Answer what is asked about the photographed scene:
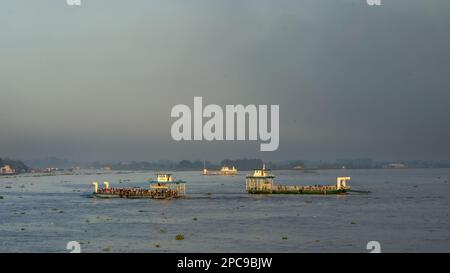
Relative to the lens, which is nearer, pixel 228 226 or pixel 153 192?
pixel 228 226

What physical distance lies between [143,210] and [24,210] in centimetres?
1959

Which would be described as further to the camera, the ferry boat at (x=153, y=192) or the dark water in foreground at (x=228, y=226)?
the ferry boat at (x=153, y=192)

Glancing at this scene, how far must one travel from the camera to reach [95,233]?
6400cm

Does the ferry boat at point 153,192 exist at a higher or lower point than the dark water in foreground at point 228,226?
higher

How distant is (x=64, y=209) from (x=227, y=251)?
48.7 meters

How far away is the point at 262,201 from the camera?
353 ft

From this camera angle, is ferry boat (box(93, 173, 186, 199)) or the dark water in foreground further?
ferry boat (box(93, 173, 186, 199))

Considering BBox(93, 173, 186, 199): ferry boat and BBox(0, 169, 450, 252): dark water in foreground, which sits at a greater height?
BBox(93, 173, 186, 199): ferry boat

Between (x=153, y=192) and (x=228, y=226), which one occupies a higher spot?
(x=153, y=192)
